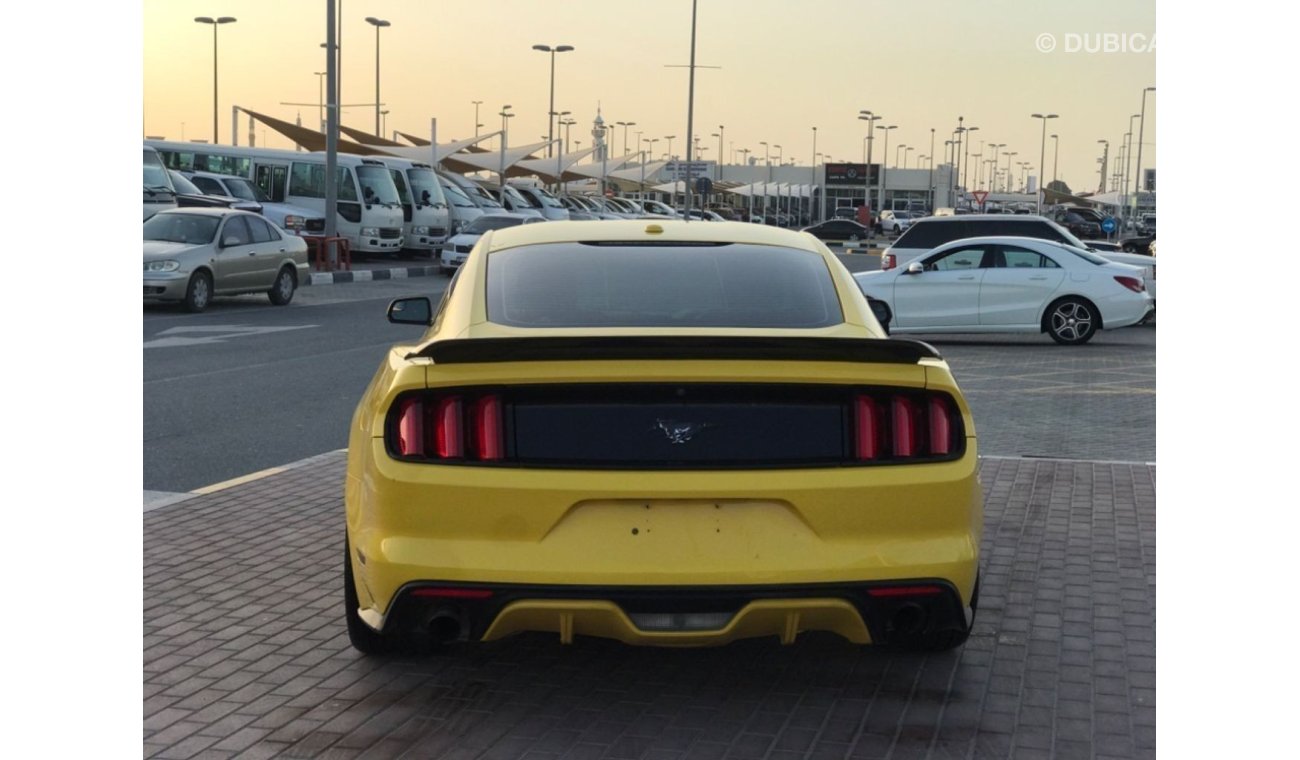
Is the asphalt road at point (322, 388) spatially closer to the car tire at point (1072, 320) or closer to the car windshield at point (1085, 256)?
the car tire at point (1072, 320)

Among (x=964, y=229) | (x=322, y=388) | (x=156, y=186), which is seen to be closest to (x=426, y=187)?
(x=156, y=186)

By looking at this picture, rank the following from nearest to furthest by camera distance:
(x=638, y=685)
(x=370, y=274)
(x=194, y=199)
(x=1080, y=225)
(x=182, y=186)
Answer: (x=638, y=685) → (x=194, y=199) → (x=182, y=186) → (x=370, y=274) → (x=1080, y=225)

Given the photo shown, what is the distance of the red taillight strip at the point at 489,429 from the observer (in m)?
4.48

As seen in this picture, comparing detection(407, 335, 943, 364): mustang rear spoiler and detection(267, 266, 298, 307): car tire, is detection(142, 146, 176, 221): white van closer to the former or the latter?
detection(267, 266, 298, 307): car tire

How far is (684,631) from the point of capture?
447cm

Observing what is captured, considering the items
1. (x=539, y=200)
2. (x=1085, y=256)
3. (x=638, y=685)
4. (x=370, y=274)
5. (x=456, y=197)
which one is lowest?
(x=638, y=685)

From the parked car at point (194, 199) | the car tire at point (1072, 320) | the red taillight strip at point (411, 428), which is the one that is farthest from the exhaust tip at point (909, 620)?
the parked car at point (194, 199)

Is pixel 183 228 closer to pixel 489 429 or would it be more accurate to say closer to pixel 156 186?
pixel 156 186

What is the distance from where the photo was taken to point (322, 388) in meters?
13.9

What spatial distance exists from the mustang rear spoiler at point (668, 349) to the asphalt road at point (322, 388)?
4937mm

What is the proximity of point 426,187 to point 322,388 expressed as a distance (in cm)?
2967

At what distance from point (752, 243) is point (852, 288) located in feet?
1.48

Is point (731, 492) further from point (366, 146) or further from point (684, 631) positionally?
point (366, 146)

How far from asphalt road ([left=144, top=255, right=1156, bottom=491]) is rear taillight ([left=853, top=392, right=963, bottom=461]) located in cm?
542
